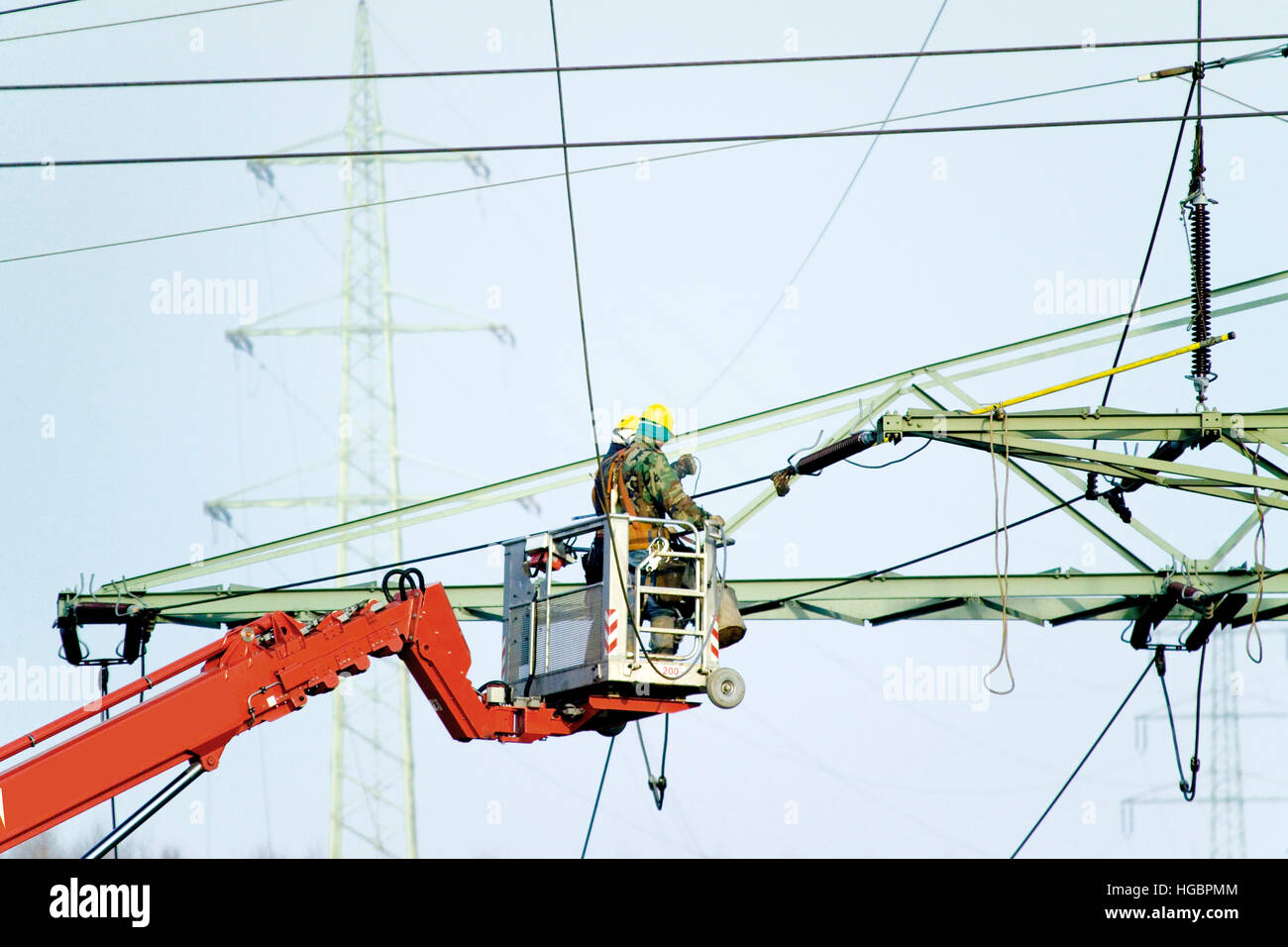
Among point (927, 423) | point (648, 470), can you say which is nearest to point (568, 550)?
point (648, 470)

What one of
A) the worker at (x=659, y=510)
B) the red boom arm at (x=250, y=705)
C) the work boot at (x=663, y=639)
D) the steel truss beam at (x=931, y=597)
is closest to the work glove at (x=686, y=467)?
the worker at (x=659, y=510)

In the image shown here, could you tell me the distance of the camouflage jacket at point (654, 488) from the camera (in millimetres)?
14938

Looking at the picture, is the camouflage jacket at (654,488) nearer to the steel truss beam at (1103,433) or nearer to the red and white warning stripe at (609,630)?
the red and white warning stripe at (609,630)

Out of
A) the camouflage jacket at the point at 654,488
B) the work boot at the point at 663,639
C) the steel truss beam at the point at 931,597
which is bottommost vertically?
the steel truss beam at the point at 931,597

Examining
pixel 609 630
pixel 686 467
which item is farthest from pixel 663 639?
pixel 686 467

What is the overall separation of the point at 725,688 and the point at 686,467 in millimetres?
1773

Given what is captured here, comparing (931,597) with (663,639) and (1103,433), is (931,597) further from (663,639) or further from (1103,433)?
(663,639)

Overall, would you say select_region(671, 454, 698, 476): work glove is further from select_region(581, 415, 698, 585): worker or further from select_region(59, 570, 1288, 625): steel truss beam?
select_region(59, 570, 1288, 625): steel truss beam

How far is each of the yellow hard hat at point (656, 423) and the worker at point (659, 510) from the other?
0.11ft

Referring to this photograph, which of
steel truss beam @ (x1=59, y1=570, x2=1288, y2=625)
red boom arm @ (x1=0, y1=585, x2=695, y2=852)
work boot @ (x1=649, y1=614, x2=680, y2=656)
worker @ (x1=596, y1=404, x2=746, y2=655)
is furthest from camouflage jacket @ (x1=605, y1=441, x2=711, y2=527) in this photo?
steel truss beam @ (x1=59, y1=570, x2=1288, y2=625)

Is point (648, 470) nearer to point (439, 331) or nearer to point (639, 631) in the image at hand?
point (639, 631)

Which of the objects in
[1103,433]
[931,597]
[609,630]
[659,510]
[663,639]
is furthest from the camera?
[931,597]

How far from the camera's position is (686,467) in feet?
50.0

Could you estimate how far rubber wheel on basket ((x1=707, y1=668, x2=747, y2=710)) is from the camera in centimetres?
1460
